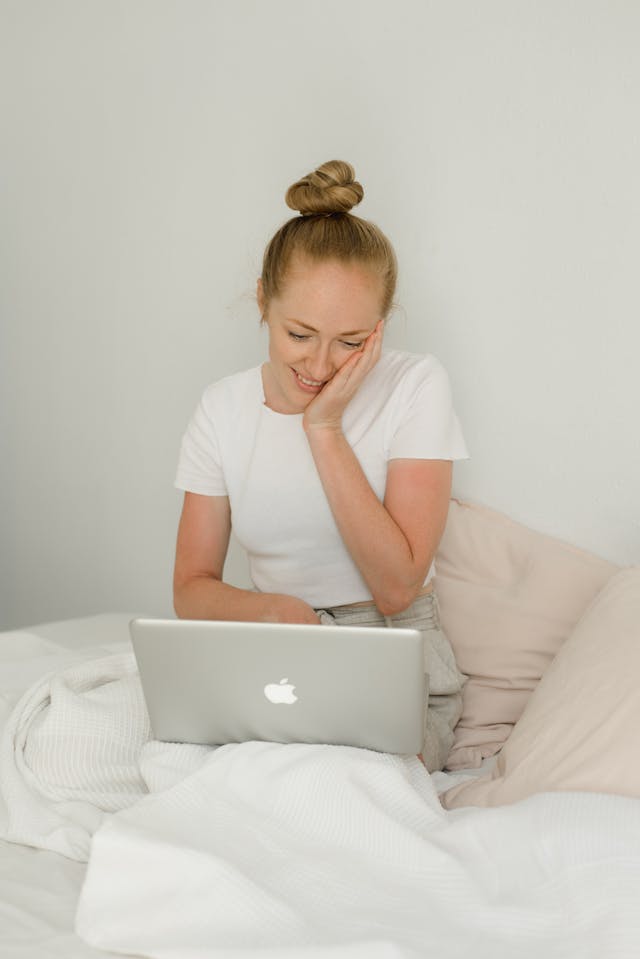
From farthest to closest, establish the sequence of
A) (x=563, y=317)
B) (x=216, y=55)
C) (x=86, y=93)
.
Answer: (x=86, y=93)
(x=216, y=55)
(x=563, y=317)

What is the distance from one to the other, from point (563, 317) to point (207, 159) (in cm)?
102

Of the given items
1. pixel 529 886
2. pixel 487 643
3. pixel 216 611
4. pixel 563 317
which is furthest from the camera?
pixel 563 317

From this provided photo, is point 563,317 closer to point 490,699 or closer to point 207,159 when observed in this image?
point 490,699

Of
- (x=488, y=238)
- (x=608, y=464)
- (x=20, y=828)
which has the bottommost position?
(x=20, y=828)

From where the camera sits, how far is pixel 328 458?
5.73ft

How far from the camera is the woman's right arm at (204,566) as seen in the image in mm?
1763

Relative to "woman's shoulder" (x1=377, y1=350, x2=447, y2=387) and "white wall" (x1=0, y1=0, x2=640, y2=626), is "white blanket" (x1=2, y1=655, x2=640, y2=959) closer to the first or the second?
"woman's shoulder" (x1=377, y1=350, x2=447, y2=387)

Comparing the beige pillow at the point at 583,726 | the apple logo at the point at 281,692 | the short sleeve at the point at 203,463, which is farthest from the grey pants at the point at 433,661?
the apple logo at the point at 281,692

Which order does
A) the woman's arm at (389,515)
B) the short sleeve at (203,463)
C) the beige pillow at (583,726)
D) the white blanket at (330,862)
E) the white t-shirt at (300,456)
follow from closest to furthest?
the white blanket at (330,862), the beige pillow at (583,726), the woman's arm at (389,515), the white t-shirt at (300,456), the short sleeve at (203,463)

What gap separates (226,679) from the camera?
4.34 feet

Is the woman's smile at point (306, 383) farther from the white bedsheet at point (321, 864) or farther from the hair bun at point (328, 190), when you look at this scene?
the white bedsheet at point (321, 864)

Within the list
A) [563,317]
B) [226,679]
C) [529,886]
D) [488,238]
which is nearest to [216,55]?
[488,238]

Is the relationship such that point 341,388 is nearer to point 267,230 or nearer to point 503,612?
point 503,612

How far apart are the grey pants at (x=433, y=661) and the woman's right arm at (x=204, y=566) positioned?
17cm
